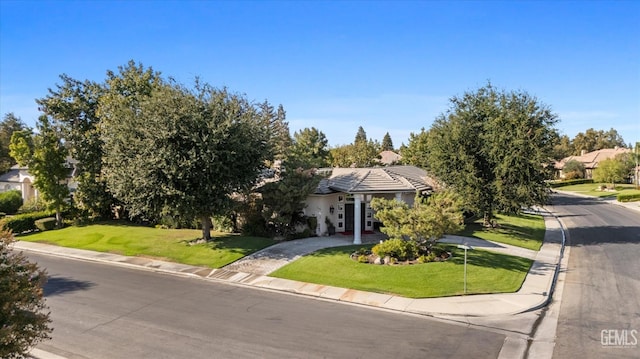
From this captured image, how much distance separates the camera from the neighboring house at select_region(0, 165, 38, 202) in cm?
3970

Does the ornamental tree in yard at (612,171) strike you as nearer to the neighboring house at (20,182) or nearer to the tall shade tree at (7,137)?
the neighboring house at (20,182)

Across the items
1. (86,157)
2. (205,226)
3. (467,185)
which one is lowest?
(205,226)

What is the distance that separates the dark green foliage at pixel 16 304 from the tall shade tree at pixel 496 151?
71.8 ft

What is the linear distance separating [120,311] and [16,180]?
131 feet

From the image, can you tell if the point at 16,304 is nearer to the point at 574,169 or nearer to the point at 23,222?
the point at 23,222

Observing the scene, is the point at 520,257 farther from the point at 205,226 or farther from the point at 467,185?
the point at 205,226

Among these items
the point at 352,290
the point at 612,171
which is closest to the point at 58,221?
the point at 352,290

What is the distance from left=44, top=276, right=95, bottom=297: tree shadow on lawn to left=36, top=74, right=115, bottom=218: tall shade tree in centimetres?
1235

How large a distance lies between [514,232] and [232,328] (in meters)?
21.2

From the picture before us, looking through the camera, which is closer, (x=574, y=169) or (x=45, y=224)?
(x=45, y=224)

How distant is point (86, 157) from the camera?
2750 centimetres

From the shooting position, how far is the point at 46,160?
2709cm

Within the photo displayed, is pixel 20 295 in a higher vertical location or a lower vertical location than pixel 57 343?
higher

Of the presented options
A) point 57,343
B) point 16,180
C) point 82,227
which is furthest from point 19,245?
point 16,180
